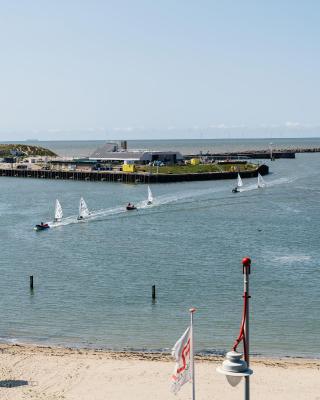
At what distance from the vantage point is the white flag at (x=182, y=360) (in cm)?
2022

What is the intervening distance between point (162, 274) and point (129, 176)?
8990cm

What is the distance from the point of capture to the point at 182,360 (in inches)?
804

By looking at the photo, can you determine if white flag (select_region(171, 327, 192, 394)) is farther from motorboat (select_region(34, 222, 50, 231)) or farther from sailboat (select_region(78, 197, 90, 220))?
sailboat (select_region(78, 197, 90, 220))

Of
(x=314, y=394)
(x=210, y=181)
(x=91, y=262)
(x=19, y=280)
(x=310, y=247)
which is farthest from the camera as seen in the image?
(x=210, y=181)

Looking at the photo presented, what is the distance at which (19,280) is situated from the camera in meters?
53.6

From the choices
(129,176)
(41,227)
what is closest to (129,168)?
(129,176)

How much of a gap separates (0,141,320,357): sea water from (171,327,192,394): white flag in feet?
52.8

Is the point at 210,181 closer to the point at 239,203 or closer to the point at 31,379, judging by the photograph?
the point at 239,203

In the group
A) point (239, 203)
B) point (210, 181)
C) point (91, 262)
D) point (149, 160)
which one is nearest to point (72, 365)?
point (91, 262)

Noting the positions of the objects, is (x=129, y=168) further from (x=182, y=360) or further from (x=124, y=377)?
(x=182, y=360)

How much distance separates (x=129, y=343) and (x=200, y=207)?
199ft

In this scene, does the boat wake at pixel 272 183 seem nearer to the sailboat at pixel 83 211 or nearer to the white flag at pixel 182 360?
the sailboat at pixel 83 211

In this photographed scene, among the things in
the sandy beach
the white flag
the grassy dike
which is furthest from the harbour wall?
the white flag

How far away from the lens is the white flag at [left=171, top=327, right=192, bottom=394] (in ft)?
66.3
